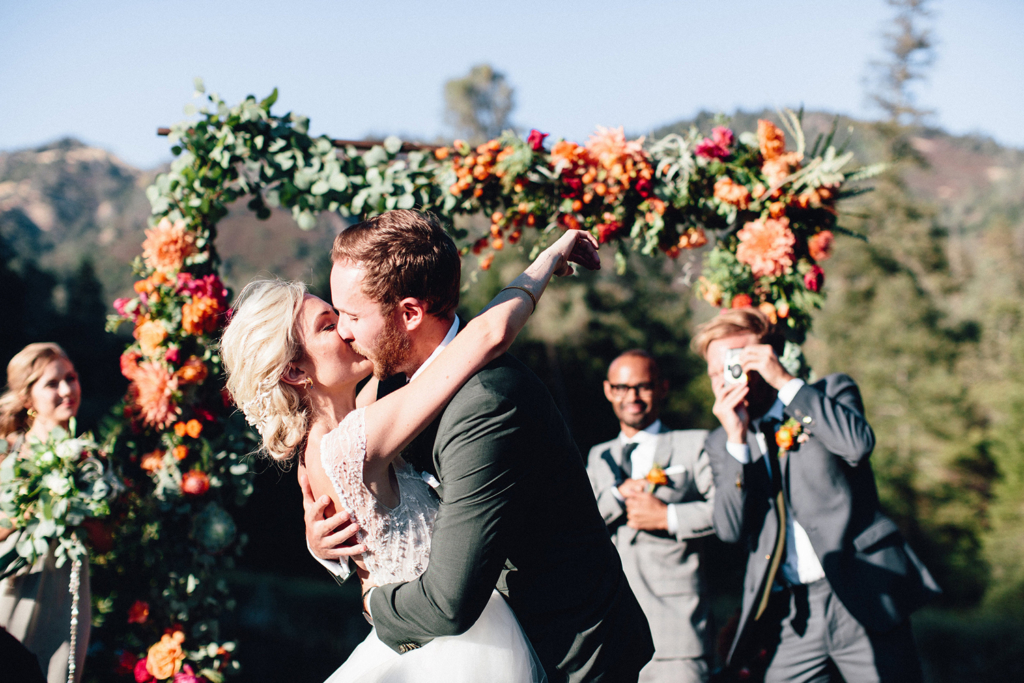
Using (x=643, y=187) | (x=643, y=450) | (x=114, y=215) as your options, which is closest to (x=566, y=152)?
(x=643, y=187)

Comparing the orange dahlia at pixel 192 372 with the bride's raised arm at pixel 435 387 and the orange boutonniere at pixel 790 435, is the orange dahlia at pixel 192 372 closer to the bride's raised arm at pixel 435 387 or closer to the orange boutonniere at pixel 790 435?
the bride's raised arm at pixel 435 387

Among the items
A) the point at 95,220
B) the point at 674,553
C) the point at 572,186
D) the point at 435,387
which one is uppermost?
the point at 572,186

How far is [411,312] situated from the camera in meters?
1.73

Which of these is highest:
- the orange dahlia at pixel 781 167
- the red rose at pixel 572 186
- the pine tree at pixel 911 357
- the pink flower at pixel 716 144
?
the pink flower at pixel 716 144

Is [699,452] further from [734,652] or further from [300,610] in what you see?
[300,610]

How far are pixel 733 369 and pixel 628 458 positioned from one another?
817 millimetres

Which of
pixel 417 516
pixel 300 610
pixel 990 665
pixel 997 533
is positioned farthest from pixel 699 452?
pixel 997 533

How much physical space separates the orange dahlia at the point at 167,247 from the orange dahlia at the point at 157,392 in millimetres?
499

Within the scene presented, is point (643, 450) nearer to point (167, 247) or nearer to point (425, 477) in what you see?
point (425, 477)

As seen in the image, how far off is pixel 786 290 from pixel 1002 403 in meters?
8.56

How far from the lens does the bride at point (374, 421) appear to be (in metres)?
1.62

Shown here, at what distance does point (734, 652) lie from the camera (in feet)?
9.56

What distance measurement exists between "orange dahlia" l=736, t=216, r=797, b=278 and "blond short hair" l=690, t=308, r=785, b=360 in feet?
0.83

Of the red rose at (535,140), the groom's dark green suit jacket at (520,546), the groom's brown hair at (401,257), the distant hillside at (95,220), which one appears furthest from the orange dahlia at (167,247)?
the distant hillside at (95,220)
